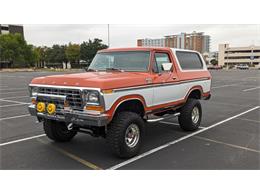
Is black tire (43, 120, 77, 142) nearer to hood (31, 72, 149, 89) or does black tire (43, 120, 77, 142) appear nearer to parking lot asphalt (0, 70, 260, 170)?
parking lot asphalt (0, 70, 260, 170)

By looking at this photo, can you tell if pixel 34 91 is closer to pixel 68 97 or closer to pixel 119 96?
pixel 68 97

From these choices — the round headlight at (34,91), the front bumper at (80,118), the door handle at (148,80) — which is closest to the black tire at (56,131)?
the round headlight at (34,91)

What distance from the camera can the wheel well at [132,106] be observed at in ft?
16.6

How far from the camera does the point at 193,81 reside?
702cm

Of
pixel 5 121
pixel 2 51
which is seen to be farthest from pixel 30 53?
pixel 5 121

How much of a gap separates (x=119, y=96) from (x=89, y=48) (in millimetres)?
80816

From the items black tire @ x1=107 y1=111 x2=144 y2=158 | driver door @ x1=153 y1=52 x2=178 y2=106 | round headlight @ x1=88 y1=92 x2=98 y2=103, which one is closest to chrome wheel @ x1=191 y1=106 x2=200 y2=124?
driver door @ x1=153 y1=52 x2=178 y2=106

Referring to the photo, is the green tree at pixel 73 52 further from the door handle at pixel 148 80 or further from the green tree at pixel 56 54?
the door handle at pixel 148 80

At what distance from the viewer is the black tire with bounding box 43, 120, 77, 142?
5.96 m

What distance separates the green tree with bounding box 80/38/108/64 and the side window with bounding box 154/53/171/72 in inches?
3008

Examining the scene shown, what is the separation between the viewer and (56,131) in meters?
5.99

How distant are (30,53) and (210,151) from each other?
7674cm

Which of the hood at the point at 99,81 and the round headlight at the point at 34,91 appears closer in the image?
the hood at the point at 99,81

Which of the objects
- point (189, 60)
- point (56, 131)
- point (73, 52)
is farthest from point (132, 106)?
point (73, 52)
